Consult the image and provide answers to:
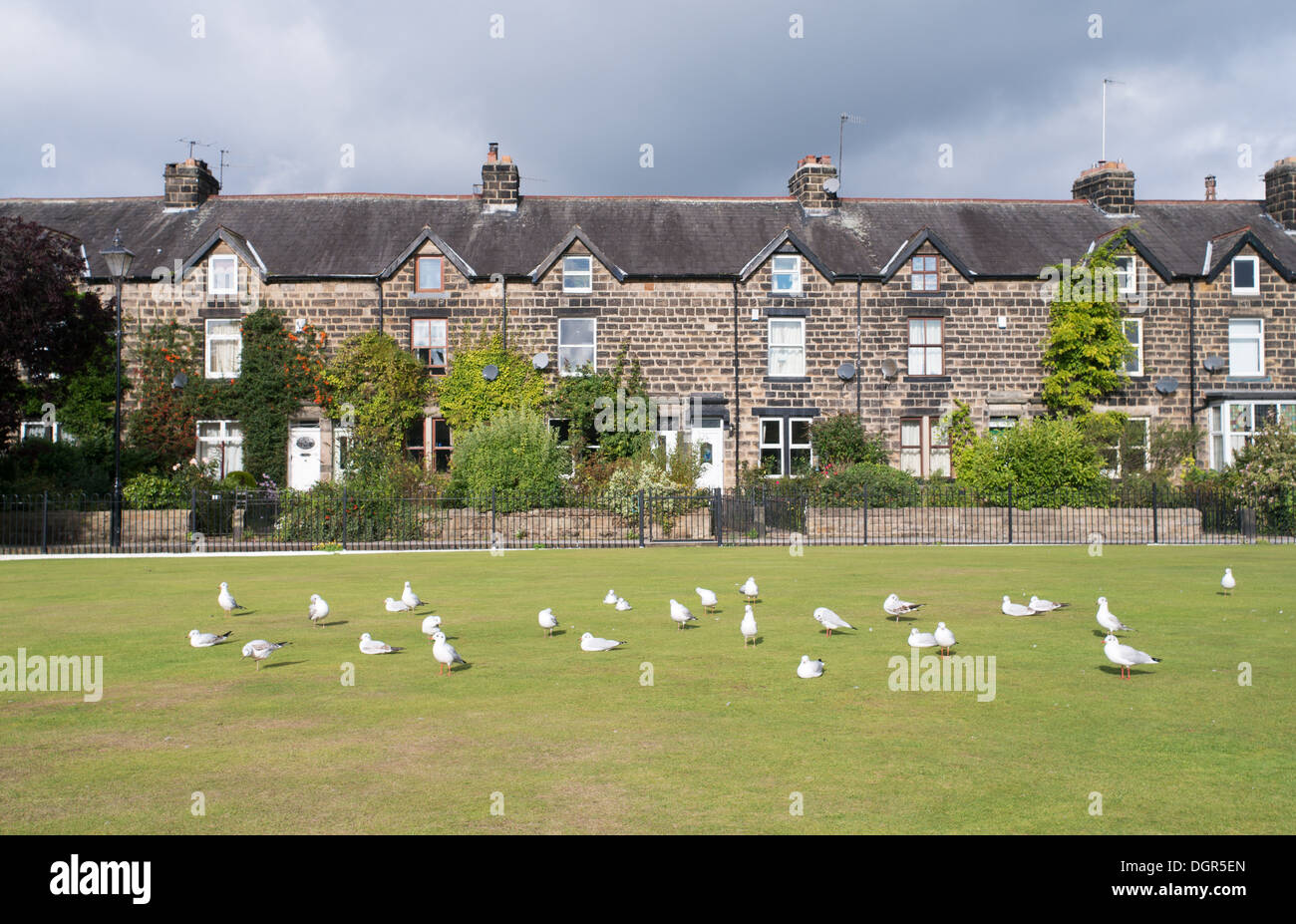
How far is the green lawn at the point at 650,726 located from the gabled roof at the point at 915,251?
23.7 m

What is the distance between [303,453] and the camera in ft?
116

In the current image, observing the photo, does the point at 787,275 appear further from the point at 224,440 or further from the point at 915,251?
the point at 224,440

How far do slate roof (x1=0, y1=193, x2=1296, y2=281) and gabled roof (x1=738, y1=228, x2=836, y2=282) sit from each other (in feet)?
0.85

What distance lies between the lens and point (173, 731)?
7684 mm

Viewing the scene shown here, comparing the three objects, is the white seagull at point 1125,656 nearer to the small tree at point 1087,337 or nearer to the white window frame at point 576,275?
the white window frame at point 576,275

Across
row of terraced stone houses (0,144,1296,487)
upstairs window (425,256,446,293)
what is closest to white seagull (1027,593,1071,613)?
row of terraced stone houses (0,144,1296,487)

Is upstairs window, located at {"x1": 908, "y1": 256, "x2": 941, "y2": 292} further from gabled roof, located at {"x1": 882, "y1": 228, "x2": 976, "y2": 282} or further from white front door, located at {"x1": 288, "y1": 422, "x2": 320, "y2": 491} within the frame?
white front door, located at {"x1": 288, "y1": 422, "x2": 320, "y2": 491}

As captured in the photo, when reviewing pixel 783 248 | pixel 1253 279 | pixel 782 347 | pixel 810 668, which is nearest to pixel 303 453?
pixel 782 347

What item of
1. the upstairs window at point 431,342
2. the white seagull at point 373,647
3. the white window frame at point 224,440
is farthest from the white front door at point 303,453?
the white seagull at point 373,647

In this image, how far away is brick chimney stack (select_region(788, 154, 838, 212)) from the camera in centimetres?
3969

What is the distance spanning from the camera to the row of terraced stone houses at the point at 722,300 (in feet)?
118

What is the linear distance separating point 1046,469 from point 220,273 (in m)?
27.8
